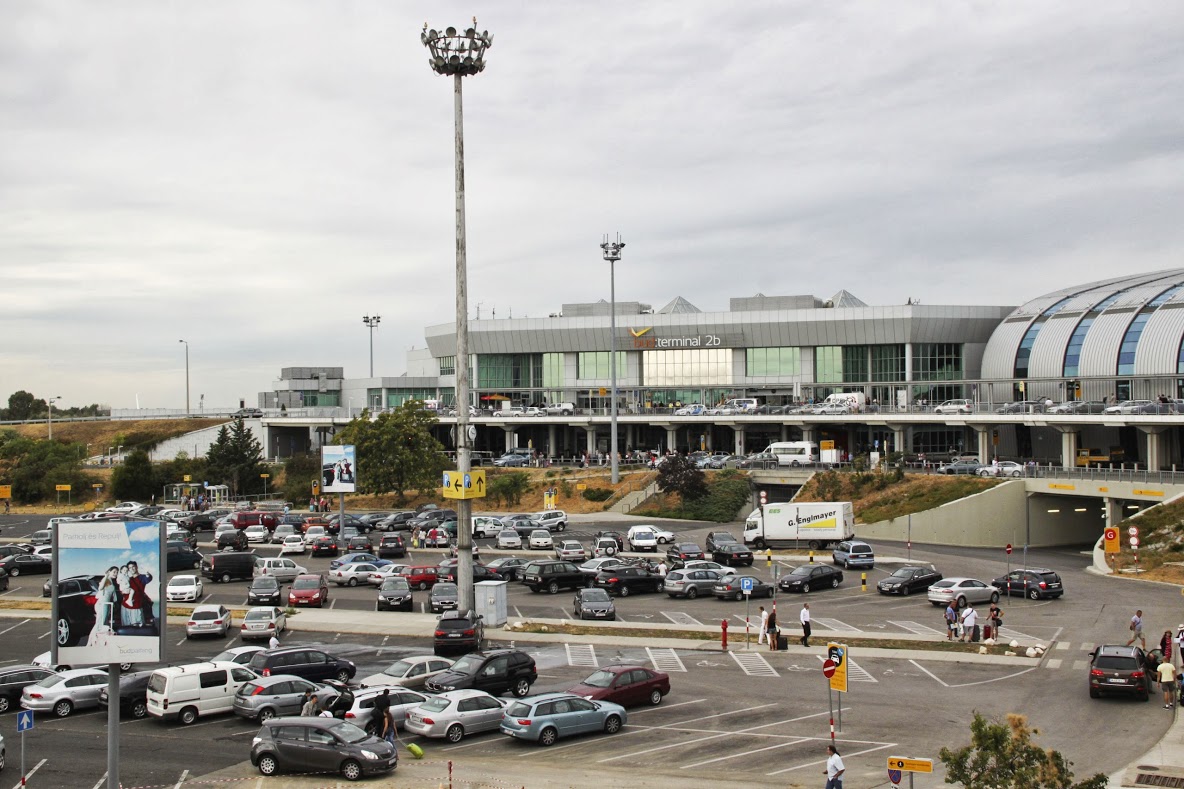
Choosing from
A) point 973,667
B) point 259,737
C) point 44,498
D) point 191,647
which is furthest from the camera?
point 44,498

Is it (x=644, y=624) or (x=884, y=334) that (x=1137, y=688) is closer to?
(x=644, y=624)

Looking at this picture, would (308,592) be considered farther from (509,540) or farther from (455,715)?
(455,715)

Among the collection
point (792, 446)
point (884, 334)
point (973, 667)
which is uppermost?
point (884, 334)

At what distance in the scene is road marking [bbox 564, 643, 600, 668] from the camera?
32625mm

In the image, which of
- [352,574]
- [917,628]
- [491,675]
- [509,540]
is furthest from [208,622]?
[509,540]

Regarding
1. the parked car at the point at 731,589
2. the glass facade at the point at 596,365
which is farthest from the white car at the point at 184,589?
the glass facade at the point at 596,365

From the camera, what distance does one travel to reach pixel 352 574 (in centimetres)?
4919

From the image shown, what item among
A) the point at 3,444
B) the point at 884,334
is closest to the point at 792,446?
the point at 884,334

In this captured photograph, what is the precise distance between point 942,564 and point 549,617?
76.4 ft

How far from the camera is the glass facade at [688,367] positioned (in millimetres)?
110812

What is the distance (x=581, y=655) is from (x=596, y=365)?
81.3 meters

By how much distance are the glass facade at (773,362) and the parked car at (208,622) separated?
3109 inches

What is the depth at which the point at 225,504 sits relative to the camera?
86375 mm

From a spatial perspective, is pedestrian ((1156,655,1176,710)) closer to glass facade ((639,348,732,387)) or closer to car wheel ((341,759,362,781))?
car wheel ((341,759,362,781))
